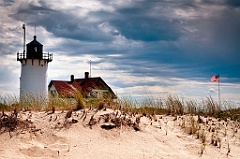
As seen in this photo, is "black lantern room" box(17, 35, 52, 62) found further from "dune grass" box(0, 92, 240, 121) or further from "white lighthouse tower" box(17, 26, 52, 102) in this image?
"dune grass" box(0, 92, 240, 121)

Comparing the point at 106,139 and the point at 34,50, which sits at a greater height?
the point at 34,50

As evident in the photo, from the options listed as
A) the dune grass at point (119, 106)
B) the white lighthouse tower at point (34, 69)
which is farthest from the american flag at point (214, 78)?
the white lighthouse tower at point (34, 69)

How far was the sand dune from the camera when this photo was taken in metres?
7.73

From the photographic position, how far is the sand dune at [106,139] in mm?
7727

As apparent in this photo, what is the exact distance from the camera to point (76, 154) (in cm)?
762

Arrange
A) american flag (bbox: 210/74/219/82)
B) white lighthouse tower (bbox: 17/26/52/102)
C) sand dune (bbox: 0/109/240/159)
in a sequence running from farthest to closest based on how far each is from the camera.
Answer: white lighthouse tower (bbox: 17/26/52/102) → american flag (bbox: 210/74/219/82) → sand dune (bbox: 0/109/240/159)

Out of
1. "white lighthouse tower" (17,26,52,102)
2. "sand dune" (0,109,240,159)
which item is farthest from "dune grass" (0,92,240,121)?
"white lighthouse tower" (17,26,52,102)

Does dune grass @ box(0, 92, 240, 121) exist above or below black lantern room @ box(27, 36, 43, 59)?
below

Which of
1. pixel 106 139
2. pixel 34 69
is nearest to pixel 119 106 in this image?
pixel 106 139

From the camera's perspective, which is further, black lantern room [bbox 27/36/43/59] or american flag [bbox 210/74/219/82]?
black lantern room [bbox 27/36/43/59]

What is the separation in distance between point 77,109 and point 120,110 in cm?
126

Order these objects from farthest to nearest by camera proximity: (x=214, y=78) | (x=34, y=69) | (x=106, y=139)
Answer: (x=34, y=69) → (x=214, y=78) → (x=106, y=139)

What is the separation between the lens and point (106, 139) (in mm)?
8414

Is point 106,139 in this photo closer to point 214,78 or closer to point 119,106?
point 119,106
